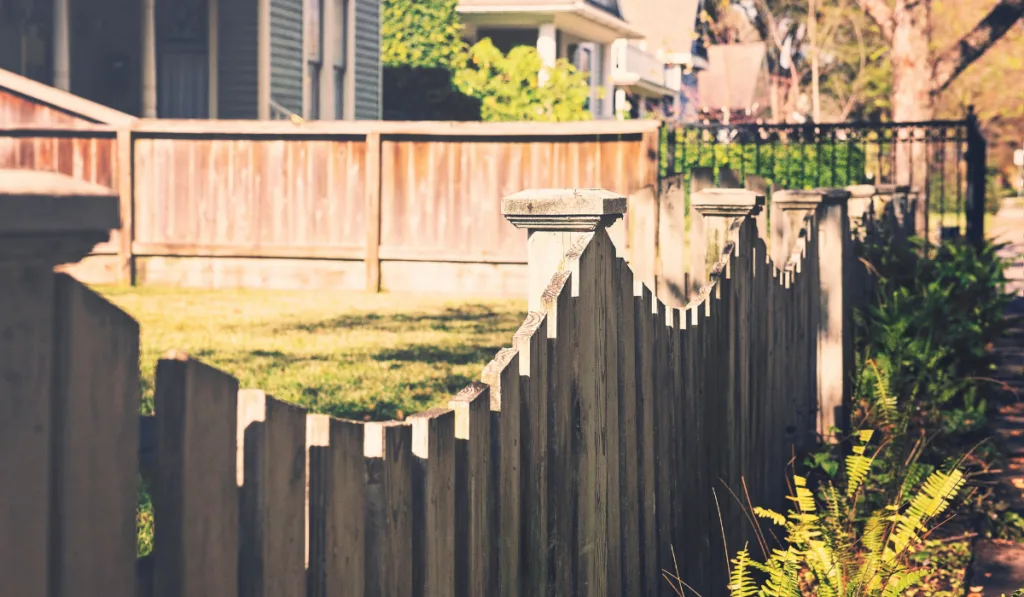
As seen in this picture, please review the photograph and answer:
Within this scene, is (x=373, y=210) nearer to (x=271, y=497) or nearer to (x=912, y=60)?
(x=912, y=60)

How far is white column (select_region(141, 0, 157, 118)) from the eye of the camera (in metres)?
19.9

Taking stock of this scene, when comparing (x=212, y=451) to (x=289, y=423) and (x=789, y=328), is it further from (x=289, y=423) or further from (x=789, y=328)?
(x=789, y=328)

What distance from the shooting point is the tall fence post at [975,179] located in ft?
42.4

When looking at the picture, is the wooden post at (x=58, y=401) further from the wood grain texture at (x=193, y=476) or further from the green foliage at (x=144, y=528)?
the green foliage at (x=144, y=528)

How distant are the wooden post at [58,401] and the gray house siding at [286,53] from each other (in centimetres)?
2076

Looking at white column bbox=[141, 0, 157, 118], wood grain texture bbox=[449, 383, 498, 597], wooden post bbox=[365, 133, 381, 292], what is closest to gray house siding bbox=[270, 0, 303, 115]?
white column bbox=[141, 0, 157, 118]

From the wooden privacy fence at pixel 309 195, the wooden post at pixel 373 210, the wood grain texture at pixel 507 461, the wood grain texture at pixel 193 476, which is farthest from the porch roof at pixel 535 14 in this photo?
the wood grain texture at pixel 193 476

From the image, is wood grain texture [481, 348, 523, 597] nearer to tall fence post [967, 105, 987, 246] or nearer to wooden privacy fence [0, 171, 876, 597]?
wooden privacy fence [0, 171, 876, 597]

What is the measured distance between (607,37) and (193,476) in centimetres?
3661

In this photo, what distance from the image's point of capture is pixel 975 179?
13266 millimetres

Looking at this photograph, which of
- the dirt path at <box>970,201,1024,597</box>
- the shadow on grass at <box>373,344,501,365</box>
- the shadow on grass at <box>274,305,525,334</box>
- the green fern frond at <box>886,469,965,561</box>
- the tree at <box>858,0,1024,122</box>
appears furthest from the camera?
the tree at <box>858,0,1024,122</box>

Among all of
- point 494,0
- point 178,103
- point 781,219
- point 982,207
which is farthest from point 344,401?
point 494,0

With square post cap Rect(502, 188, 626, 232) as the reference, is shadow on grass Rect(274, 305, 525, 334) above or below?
below

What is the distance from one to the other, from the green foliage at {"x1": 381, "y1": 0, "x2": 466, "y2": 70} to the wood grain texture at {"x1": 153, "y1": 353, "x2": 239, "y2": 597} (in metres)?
28.6
